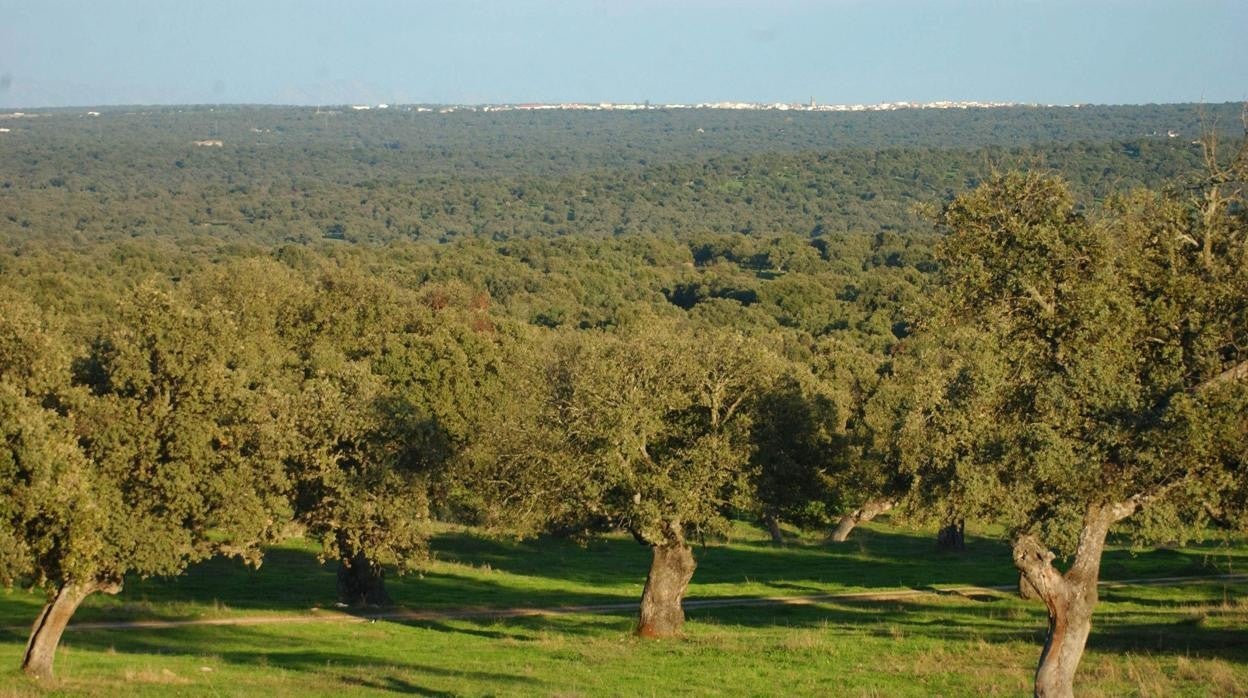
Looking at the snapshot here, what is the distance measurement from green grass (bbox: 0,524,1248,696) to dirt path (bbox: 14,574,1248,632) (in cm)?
56

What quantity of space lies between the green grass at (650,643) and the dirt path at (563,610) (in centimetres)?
56

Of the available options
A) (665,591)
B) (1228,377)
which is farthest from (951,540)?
(1228,377)

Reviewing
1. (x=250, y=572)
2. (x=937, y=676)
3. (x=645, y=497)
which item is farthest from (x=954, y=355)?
(x=250, y=572)

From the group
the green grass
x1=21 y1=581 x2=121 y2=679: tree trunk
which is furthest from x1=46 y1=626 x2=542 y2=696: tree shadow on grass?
x1=21 y1=581 x2=121 y2=679: tree trunk

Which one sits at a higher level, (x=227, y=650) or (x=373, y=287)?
(x=373, y=287)

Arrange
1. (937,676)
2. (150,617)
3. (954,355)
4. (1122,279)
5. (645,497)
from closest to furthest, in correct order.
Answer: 1. (1122,279)
2. (937,676)
3. (645,497)
4. (150,617)
5. (954,355)

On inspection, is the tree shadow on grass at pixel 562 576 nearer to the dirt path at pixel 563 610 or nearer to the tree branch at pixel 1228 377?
the dirt path at pixel 563 610

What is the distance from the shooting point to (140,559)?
2553 centimetres

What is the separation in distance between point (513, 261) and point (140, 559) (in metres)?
125

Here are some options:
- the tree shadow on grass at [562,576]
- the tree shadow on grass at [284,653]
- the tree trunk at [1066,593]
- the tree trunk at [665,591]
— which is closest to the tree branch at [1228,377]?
the tree trunk at [1066,593]

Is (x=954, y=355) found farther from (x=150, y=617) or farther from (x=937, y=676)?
(x=150, y=617)

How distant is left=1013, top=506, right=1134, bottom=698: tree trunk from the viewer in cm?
1989

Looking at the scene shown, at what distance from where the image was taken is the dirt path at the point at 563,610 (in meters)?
34.7

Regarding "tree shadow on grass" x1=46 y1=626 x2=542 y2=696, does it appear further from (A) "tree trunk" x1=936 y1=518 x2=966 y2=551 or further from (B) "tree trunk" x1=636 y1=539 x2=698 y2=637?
(A) "tree trunk" x1=936 y1=518 x2=966 y2=551
